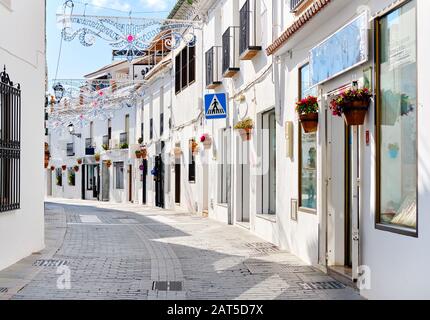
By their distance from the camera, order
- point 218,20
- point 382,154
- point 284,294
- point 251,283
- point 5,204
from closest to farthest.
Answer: point 382,154, point 284,294, point 251,283, point 5,204, point 218,20

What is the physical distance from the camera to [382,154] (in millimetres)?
7012

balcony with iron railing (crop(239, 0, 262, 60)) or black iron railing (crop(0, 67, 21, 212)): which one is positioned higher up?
balcony with iron railing (crop(239, 0, 262, 60))

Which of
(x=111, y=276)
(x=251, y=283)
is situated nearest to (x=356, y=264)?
(x=251, y=283)

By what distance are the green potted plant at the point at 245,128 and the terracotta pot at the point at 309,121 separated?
4.73m

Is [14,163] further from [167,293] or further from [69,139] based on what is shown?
[69,139]

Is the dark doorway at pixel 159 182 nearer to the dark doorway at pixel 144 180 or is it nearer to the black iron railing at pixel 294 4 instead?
the dark doorway at pixel 144 180

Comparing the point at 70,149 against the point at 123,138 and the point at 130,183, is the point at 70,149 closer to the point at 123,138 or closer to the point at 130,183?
the point at 123,138

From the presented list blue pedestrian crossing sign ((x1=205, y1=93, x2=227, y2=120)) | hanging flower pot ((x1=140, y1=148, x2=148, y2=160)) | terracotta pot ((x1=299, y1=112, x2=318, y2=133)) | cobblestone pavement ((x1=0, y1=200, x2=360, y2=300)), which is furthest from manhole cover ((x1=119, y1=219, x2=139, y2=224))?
hanging flower pot ((x1=140, y1=148, x2=148, y2=160))

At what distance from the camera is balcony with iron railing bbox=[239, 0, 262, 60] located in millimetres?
13555

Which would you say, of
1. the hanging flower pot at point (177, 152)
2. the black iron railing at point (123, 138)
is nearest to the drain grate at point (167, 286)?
the hanging flower pot at point (177, 152)

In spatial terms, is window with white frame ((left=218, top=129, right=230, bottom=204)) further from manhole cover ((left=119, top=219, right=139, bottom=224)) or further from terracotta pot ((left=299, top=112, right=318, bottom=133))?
terracotta pot ((left=299, top=112, right=318, bottom=133))

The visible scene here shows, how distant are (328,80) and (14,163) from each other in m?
4.94

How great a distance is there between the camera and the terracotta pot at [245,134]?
47.7 feet

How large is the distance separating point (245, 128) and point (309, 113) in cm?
516
